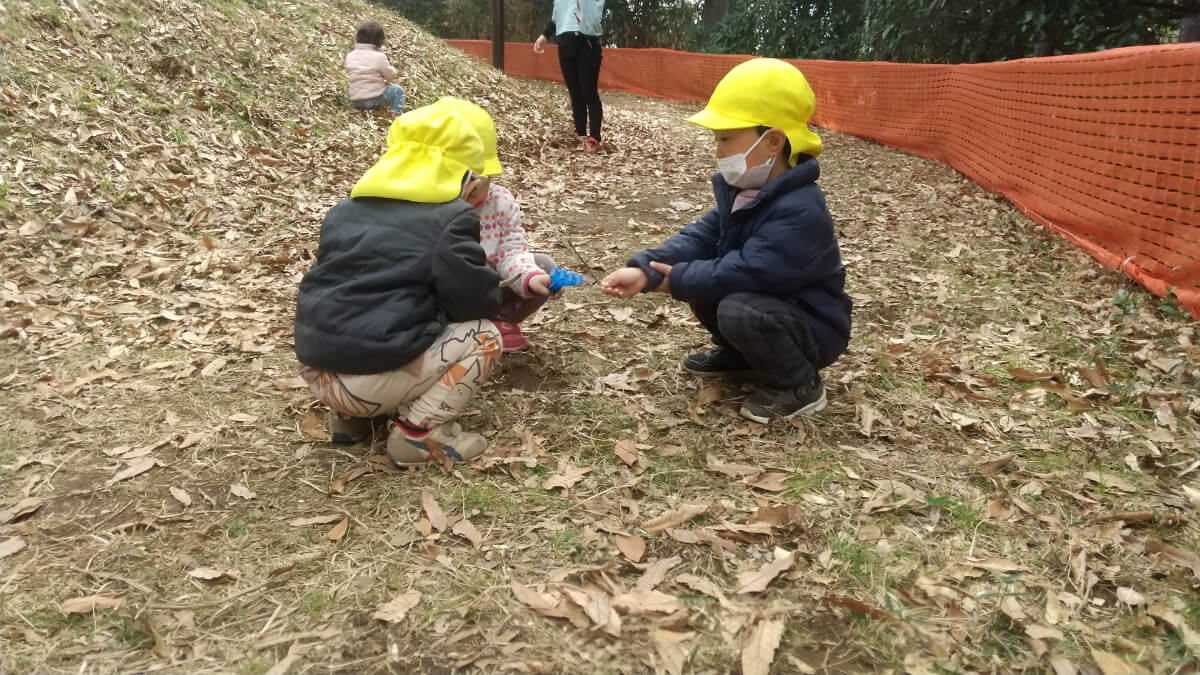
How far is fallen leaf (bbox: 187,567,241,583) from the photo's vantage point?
2.23 meters

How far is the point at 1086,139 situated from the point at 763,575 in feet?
15.8

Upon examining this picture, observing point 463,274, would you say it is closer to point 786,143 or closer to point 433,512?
point 433,512

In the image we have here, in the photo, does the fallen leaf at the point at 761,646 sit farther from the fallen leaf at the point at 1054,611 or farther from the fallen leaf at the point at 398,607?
the fallen leaf at the point at 398,607

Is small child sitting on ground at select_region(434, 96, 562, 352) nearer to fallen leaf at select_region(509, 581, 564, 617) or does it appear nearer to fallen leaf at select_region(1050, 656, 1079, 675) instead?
fallen leaf at select_region(509, 581, 564, 617)

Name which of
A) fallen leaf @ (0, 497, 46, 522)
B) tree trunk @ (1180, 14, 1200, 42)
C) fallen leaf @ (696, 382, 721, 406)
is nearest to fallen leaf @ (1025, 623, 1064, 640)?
fallen leaf @ (696, 382, 721, 406)

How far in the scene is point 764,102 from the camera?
288cm

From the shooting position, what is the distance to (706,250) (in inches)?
132

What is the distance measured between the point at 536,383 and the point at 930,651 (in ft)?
6.61

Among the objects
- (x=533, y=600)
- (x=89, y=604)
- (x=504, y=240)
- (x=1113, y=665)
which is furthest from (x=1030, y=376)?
(x=89, y=604)

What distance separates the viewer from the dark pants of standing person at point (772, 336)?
9.59ft

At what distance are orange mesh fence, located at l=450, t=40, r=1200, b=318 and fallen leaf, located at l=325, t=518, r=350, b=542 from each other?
4233 millimetres

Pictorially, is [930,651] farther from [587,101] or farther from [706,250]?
[587,101]

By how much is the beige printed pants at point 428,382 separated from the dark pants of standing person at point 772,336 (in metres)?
0.95

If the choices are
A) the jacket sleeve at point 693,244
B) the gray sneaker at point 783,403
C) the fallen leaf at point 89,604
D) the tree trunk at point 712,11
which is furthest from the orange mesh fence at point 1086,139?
the tree trunk at point 712,11
